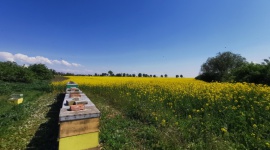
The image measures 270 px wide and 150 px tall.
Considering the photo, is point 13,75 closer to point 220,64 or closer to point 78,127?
point 78,127

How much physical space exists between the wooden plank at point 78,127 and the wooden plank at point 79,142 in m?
0.09

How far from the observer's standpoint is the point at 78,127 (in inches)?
147

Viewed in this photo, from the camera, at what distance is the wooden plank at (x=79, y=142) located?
3598mm

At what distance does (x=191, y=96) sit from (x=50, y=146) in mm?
6549

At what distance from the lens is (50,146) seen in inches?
195

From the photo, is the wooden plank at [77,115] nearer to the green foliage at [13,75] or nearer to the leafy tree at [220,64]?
the green foliage at [13,75]

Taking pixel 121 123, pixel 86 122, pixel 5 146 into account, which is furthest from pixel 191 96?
pixel 5 146

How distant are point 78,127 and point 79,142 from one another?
338mm

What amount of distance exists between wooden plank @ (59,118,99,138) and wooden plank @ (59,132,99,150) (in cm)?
9

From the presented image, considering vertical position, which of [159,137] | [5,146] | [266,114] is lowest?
[5,146]

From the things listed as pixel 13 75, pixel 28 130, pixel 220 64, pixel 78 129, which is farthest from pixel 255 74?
pixel 13 75

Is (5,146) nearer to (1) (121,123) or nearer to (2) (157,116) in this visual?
(1) (121,123)

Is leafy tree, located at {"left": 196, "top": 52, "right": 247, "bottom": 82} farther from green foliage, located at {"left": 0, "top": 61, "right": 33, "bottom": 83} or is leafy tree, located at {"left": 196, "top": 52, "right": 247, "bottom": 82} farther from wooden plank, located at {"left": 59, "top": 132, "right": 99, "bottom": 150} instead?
wooden plank, located at {"left": 59, "top": 132, "right": 99, "bottom": 150}

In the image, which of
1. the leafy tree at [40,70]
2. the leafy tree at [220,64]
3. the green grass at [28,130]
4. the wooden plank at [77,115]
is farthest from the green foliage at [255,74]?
the leafy tree at [40,70]
